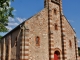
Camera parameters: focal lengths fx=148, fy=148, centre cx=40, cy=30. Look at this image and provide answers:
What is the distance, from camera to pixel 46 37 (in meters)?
24.2

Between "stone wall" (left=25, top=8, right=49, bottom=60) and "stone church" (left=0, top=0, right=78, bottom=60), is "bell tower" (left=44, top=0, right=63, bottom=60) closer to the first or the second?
"stone church" (left=0, top=0, right=78, bottom=60)

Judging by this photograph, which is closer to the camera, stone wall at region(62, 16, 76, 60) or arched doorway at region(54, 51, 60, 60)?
arched doorway at region(54, 51, 60, 60)

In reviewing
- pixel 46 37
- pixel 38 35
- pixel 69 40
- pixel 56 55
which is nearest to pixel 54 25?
pixel 46 37

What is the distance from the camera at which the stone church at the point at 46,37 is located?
857 inches

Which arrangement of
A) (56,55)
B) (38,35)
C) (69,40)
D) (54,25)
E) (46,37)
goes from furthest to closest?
(69,40) < (54,25) < (56,55) < (46,37) < (38,35)

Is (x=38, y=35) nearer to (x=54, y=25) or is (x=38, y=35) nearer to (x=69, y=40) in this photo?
(x=54, y=25)

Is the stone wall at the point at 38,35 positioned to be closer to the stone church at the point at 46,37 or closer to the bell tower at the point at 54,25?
the stone church at the point at 46,37

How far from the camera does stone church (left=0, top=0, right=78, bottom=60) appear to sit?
857 inches

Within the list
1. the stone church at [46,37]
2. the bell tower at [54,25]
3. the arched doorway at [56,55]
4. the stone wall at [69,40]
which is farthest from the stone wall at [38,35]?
the stone wall at [69,40]

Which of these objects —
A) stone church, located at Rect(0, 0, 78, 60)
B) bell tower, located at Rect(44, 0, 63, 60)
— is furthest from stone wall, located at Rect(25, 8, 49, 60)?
bell tower, located at Rect(44, 0, 63, 60)

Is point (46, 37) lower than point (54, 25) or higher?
lower

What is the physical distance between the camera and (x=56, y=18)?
86.9 feet

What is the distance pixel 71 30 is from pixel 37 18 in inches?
342

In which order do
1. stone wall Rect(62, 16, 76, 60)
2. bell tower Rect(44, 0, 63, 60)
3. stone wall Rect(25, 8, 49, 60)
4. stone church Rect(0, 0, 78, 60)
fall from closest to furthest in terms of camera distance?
1. stone church Rect(0, 0, 78, 60)
2. stone wall Rect(25, 8, 49, 60)
3. bell tower Rect(44, 0, 63, 60)
4. stone wall Rect(62, 16, 76, 60)
